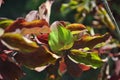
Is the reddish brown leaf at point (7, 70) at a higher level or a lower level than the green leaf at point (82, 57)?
higher

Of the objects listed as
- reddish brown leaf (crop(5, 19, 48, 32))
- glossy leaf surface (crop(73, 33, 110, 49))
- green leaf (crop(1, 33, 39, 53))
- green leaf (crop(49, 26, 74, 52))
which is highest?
reddish brown leaf (crop(5, 19, 48, 32))

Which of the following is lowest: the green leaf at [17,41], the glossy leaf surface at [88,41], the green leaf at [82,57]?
the green leaf at [82,57]

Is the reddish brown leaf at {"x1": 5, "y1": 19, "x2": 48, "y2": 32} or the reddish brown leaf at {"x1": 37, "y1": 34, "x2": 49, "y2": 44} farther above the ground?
the reddish brown leaf at {"x1": 5, "y1": 19, "x2": 48, "y2": 32}

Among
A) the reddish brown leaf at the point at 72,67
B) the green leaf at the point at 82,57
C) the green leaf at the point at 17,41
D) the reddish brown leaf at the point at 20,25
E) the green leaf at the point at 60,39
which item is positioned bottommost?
the reddish brown leaf at the point at 72,67

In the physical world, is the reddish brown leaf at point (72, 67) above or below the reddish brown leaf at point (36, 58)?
below

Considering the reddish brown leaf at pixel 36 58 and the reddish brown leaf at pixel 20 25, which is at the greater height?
the reddish brown leaf at pixel 20 25

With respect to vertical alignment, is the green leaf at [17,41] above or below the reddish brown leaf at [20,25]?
below

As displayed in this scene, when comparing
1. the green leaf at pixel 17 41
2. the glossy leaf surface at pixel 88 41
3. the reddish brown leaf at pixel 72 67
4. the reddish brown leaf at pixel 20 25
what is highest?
the reddish brown leaf at pixel 20 25

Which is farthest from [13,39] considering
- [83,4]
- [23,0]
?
[23,0]

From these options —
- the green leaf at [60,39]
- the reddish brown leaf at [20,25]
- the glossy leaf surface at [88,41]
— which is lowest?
the glossy leaf surface at [88,41]

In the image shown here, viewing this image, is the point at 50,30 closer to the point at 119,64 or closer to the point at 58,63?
the point at 58,63
